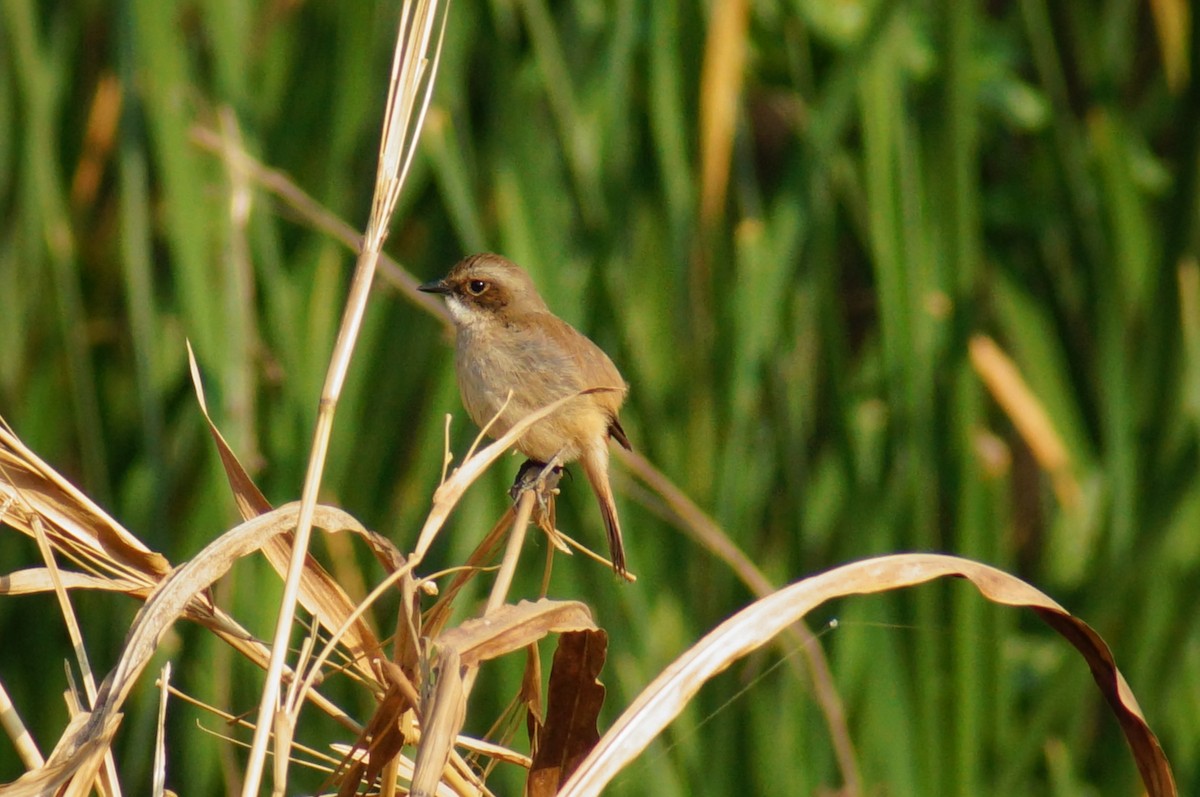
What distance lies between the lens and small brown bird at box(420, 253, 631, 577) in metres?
2.77

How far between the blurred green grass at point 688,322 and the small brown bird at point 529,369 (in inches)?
11.3

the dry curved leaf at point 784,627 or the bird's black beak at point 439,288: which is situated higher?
the bird's black beak at point 439,288

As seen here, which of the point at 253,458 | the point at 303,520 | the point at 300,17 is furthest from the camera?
the point at 300,17

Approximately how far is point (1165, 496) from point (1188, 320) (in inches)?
21.8

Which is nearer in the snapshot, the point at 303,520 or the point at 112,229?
the point at 303,520

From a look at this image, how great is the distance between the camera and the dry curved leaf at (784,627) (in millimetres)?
1160

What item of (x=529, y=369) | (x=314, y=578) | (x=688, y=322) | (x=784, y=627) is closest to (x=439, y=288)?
(x=529, y=369)

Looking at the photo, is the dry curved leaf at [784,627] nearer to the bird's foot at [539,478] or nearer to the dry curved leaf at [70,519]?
the dry curved leaf at [70,519]

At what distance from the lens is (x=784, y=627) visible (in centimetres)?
129

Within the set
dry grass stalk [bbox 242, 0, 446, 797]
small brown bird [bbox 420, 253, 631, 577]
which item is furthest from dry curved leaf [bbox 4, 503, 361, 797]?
small brown bird [bbox 420, 253, 631, 577]

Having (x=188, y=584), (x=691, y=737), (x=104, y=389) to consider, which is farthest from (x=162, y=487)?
(x=188, y=584)

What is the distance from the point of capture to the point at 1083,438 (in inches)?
165

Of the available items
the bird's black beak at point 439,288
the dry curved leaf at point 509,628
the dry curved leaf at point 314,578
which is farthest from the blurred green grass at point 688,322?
the dry curved leaf at point 509,628

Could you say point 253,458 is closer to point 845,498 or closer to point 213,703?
point 213,703
